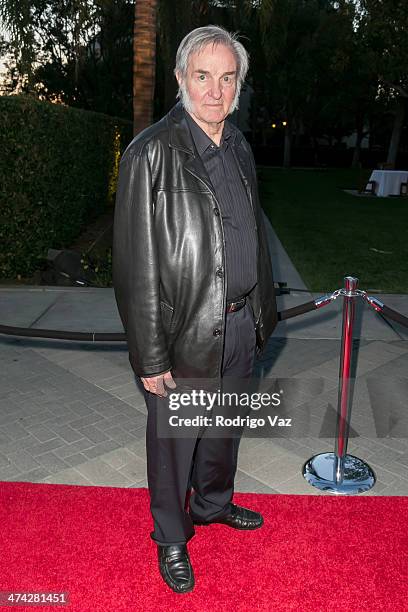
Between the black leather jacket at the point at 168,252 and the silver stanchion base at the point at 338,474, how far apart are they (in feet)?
4.66

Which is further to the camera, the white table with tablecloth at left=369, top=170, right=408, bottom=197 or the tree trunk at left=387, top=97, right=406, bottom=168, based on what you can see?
the tree trunk at left=387, top=97, right=406, bottom=168

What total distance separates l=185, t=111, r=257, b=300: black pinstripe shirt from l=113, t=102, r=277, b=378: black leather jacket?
0.09m

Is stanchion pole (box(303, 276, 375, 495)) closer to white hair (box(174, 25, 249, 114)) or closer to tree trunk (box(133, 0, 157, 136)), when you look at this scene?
white hair (box(174, 25, 249, 114))

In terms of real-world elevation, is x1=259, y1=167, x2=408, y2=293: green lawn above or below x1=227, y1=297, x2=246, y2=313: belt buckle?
below

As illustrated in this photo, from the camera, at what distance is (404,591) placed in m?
2.54

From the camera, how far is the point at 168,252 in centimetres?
223

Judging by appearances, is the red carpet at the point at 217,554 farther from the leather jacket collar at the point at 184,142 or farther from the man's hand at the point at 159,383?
the leather jacket collar at the point at 184,142

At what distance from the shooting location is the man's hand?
2333mm

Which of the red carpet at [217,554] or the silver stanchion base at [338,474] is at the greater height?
the silver stanchion base at [338,474]

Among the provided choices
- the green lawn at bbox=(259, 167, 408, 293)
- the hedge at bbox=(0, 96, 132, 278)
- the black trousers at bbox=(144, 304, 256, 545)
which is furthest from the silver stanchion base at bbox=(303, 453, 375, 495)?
the hedge at bbox=(0, 96, 132, 278)

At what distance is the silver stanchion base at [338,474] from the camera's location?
10.9 feet

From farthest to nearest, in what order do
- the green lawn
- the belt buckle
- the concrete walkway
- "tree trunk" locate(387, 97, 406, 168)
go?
"tree trunk" locate(387, 97, 406, 168) → the green lawn → the concrete walkway → the belt buckle

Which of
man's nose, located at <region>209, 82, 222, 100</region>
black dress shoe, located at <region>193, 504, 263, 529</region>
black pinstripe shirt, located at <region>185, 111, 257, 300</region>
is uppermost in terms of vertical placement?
man's nose, located at <region>209, 82, 222, 100</region>

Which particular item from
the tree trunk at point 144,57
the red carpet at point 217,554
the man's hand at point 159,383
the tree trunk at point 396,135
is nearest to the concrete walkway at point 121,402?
the red carpet at point 217,554
